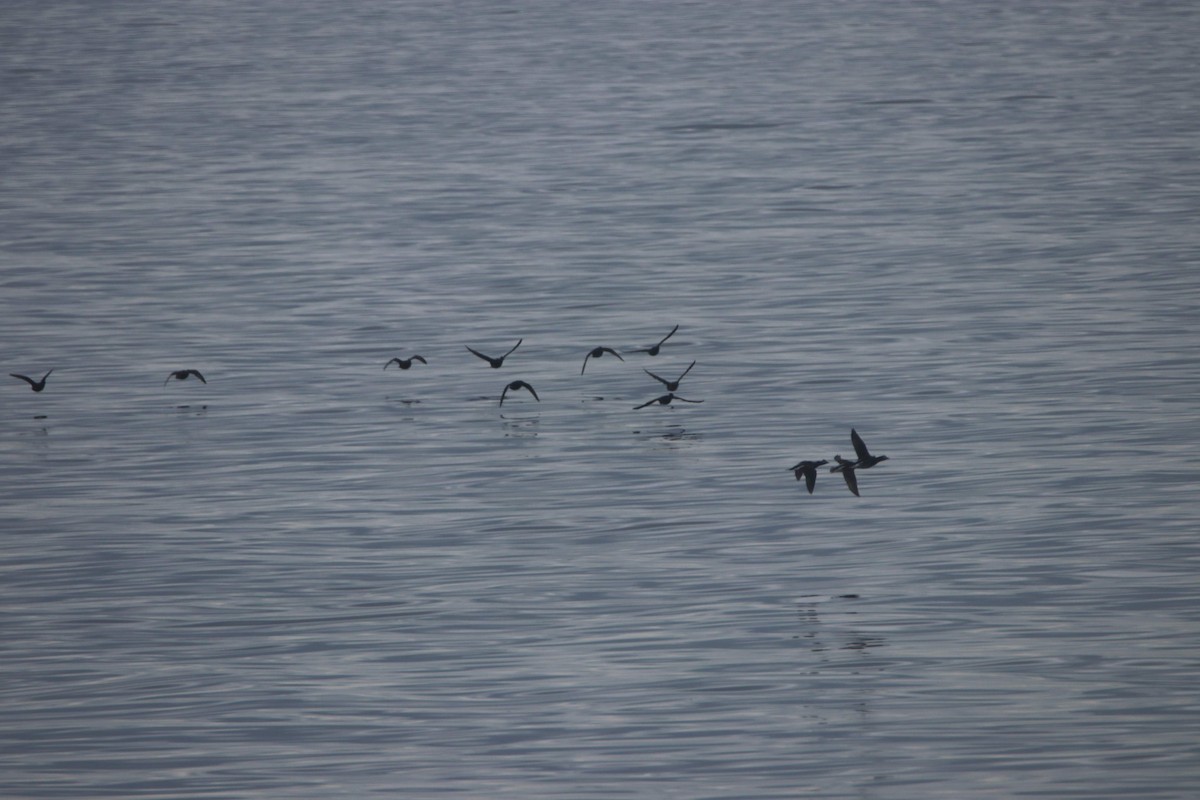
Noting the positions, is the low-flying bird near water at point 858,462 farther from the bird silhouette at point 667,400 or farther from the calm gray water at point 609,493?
the bird silhouette at point 667,400

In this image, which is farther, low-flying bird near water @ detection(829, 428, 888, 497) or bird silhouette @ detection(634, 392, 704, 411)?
bird silhouette @ detection(634, 392, 704, 411)

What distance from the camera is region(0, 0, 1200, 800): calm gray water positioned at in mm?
18672

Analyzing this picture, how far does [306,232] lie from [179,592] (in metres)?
39.4

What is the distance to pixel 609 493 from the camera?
27578 millimetres

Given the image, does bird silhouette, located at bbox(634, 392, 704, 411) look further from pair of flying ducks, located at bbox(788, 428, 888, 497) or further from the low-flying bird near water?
the low-flying bird near water

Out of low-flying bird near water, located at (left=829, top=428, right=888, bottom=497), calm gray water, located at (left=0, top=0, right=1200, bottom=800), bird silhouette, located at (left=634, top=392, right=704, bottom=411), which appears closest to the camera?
calm gray water, located at (left=0, top=0, right=1200, bottom=800)

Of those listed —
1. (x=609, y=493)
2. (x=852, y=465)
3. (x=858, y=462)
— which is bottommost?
(x=609, y=493)

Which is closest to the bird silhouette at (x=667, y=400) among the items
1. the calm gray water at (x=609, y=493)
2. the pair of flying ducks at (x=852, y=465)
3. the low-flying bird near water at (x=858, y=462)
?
the calm gray water at (x=609, y=493)

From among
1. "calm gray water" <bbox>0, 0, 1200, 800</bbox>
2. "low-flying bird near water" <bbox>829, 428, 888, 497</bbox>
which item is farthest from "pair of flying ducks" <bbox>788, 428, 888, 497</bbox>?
"calm gray water" <bbox>0, 0, 1200, 800</bbox>

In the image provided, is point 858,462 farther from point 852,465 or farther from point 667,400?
point 667,400

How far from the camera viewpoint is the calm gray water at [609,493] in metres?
18.7

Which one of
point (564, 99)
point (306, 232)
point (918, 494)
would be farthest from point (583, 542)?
point (564, 99)

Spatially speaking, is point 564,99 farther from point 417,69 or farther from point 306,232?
point 306,232

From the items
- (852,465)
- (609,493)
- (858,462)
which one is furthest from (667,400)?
(858,462)
